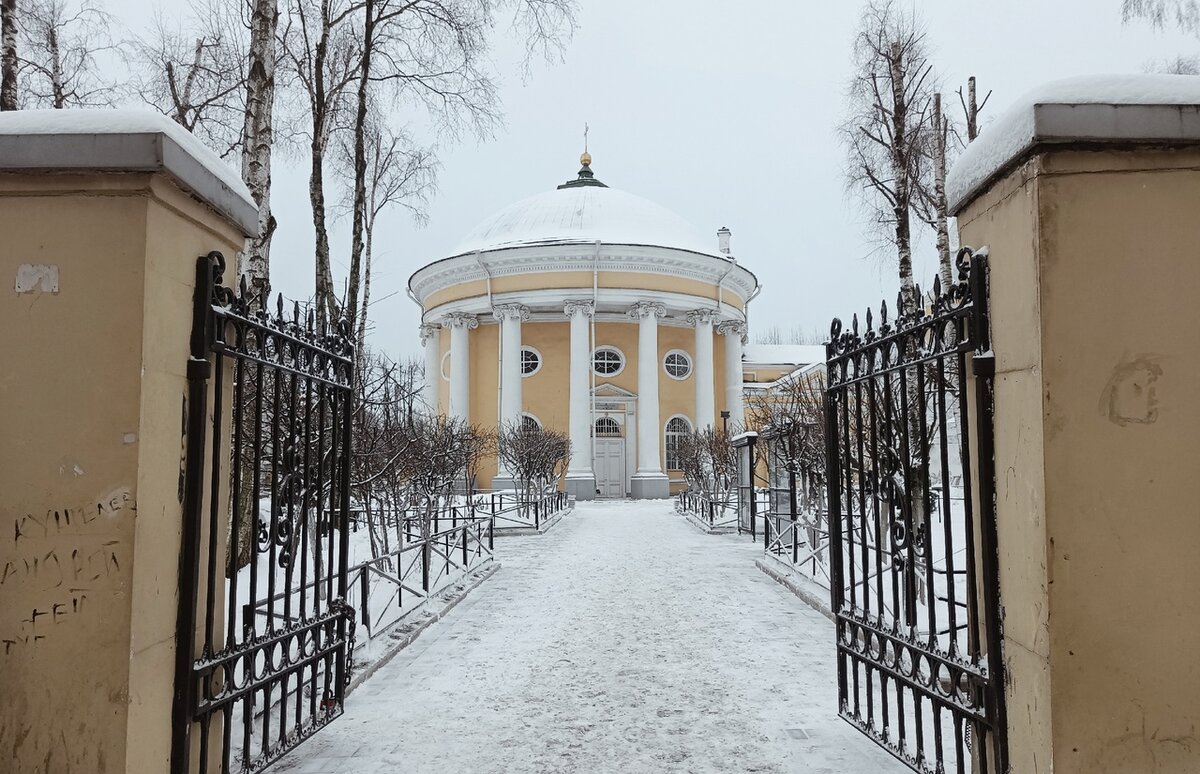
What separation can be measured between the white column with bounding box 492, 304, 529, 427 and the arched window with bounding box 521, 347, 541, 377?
1.70 meters

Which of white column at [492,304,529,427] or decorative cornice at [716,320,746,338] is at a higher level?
decorative cornice at [716,320,746,338]

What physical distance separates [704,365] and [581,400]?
5.40 meters

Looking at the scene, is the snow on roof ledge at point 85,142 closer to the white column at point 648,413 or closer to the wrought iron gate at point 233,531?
the wrought iron gate at point 233,531

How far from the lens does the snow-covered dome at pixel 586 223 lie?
31.0m

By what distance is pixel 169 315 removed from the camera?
292 cm

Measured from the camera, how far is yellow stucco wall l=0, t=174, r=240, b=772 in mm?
2650

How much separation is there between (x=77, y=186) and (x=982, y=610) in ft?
12.3

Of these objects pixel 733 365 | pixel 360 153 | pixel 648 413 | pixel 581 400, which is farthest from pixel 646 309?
pixel 360 153

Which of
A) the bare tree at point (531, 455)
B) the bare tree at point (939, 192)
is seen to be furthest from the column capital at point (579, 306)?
the bare tree at point (939, 192)

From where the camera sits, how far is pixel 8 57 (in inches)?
381

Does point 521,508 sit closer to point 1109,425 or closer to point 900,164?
point 900,164

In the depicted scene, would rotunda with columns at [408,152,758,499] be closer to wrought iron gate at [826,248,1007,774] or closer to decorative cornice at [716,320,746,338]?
decorative cornice at [716,320,746,338]

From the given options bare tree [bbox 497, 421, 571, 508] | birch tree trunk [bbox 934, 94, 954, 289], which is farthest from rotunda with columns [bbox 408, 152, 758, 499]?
birch tree trunk [bbox 934, 94, 954, 289]

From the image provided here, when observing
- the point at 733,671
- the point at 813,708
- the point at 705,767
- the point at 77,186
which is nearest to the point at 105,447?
the point at 77,186
